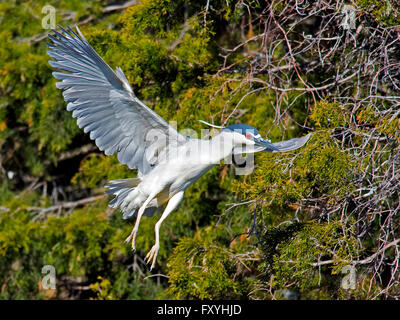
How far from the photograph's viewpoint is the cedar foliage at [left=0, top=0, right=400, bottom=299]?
3.21 meters

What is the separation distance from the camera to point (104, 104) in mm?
3352

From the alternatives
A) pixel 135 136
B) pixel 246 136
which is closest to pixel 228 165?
pixel 135 136

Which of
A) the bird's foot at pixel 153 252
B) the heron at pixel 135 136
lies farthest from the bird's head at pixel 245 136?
the bird's foot at pixel 153 252

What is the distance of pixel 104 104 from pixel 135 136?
265mm

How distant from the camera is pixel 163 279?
5523 mm

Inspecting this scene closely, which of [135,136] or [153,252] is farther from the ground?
[135,136]

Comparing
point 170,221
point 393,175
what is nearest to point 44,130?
point 170,221

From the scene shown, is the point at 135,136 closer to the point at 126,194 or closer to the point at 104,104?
the point at 104,104

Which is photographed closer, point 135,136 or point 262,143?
point 262,143

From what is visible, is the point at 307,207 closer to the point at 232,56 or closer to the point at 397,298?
the point at 397,298

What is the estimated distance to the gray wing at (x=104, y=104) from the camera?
323 centimetres

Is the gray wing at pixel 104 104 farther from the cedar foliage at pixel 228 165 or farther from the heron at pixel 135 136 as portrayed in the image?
the cedar foliage at pixel 228 165

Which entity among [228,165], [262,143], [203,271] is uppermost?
[262,143]
